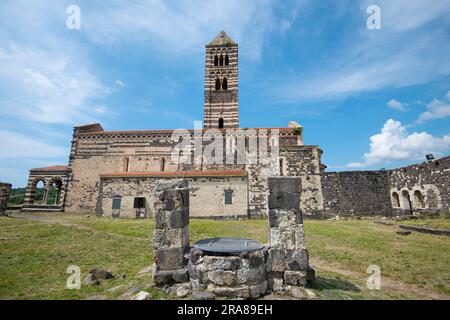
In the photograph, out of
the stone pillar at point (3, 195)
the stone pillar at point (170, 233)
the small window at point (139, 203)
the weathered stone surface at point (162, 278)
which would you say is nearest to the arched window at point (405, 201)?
the stone pillar at point (170, 233)

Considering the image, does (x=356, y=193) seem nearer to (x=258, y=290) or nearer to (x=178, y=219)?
(x=258, y=290)

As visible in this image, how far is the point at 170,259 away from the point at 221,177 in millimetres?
14432

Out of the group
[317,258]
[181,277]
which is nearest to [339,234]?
[317,258]

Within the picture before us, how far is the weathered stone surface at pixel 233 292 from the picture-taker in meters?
4.49

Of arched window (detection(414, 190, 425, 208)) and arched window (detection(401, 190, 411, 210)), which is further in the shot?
arched window (detection(401, 190, 411, 210))

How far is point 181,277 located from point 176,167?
1927 centimetres

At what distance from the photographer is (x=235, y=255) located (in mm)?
4695

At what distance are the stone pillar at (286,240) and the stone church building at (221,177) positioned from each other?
1402 cm

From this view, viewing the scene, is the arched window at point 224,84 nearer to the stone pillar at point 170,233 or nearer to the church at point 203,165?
the church at point 203,165

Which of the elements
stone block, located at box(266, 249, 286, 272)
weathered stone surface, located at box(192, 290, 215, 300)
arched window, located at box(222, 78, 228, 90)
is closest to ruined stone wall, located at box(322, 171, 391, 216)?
stone block, located at box(266, 249, 286, 272)

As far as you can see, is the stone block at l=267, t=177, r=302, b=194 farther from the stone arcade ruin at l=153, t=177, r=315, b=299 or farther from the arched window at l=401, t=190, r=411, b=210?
the arched window at l=401, t=190, r=411, b=210

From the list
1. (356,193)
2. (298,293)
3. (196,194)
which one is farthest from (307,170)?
(298,293)

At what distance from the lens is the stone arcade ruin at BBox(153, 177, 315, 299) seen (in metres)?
4.62

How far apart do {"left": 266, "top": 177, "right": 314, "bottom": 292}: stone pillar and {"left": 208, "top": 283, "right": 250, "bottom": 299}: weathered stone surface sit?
0.79 m
